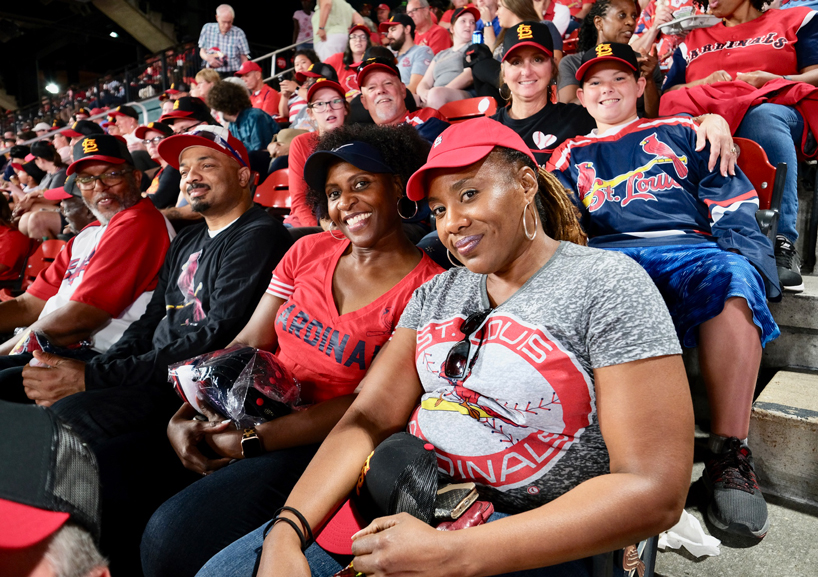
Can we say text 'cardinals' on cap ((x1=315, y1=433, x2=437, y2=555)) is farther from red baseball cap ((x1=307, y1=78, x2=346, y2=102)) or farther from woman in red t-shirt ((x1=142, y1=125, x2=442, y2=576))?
red baseball cap ((x1=307, y1=78, x2=346, y2=102))

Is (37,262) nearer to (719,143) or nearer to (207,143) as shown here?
(207,143)

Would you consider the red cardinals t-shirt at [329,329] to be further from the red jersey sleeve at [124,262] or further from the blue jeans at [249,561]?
the red jersey sleeve at [124,262]

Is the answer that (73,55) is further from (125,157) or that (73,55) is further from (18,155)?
(125,157)

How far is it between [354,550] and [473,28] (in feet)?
17.4

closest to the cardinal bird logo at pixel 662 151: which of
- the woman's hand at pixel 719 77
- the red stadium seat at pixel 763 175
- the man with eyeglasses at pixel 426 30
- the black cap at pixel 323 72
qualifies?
the red stadium seat at pixel 763 175

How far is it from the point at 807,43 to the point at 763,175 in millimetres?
1153

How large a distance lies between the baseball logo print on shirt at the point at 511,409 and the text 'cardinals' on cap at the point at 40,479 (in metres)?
0.83

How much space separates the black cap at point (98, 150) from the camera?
120 inches

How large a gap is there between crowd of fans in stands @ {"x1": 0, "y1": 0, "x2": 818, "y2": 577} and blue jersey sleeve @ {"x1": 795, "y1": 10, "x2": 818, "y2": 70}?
1cm

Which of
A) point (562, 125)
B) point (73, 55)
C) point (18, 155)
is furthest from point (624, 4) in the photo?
point (73, 55)

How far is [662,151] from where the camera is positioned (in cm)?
222

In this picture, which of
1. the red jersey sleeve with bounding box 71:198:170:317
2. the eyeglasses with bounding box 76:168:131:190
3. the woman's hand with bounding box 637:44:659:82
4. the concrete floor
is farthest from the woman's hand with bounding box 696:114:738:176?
the eyeglasses with bounding box 76:168:131:190

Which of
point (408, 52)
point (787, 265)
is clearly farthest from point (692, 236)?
point (408, 52)

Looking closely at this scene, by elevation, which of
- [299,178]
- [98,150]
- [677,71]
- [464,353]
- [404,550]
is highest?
[98,150]
